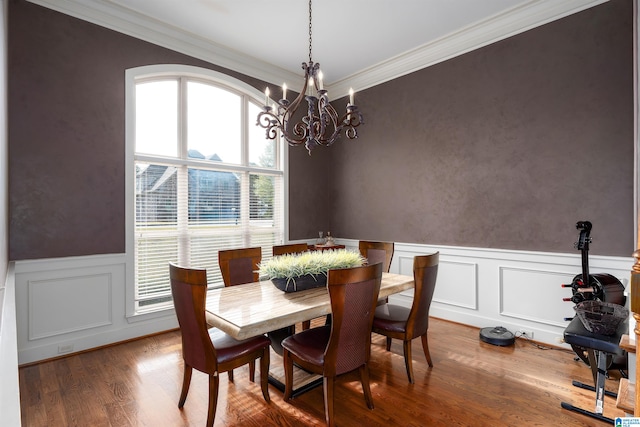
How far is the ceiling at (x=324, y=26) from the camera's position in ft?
10.3

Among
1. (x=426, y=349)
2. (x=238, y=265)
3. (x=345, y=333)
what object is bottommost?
(x=426, y=349)

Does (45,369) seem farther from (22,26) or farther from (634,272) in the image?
(634,272)

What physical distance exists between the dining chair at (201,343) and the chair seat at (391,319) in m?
0.94

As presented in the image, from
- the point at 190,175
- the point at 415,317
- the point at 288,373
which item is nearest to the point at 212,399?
the point at 288,373

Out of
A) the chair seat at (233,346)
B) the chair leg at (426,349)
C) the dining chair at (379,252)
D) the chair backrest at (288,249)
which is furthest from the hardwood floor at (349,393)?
the chair backrest at (288,249)

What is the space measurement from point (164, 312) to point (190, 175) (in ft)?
5.14

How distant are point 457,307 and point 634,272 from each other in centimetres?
292

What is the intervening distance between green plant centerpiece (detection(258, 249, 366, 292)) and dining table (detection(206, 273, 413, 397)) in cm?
6

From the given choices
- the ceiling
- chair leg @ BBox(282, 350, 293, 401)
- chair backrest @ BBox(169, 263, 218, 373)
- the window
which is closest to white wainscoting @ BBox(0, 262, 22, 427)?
chair backrest @ BBox(169, 263, 218, 373)

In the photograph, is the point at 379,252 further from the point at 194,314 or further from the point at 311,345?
the point at 194,314

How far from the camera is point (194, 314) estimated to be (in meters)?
1.84

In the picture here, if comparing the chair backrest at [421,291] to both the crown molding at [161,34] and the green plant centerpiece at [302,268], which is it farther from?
the crown molding at [161,34]

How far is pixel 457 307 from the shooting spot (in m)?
3.83

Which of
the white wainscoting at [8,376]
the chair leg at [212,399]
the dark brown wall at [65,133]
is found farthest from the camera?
the dark brown wall at [65,133]
